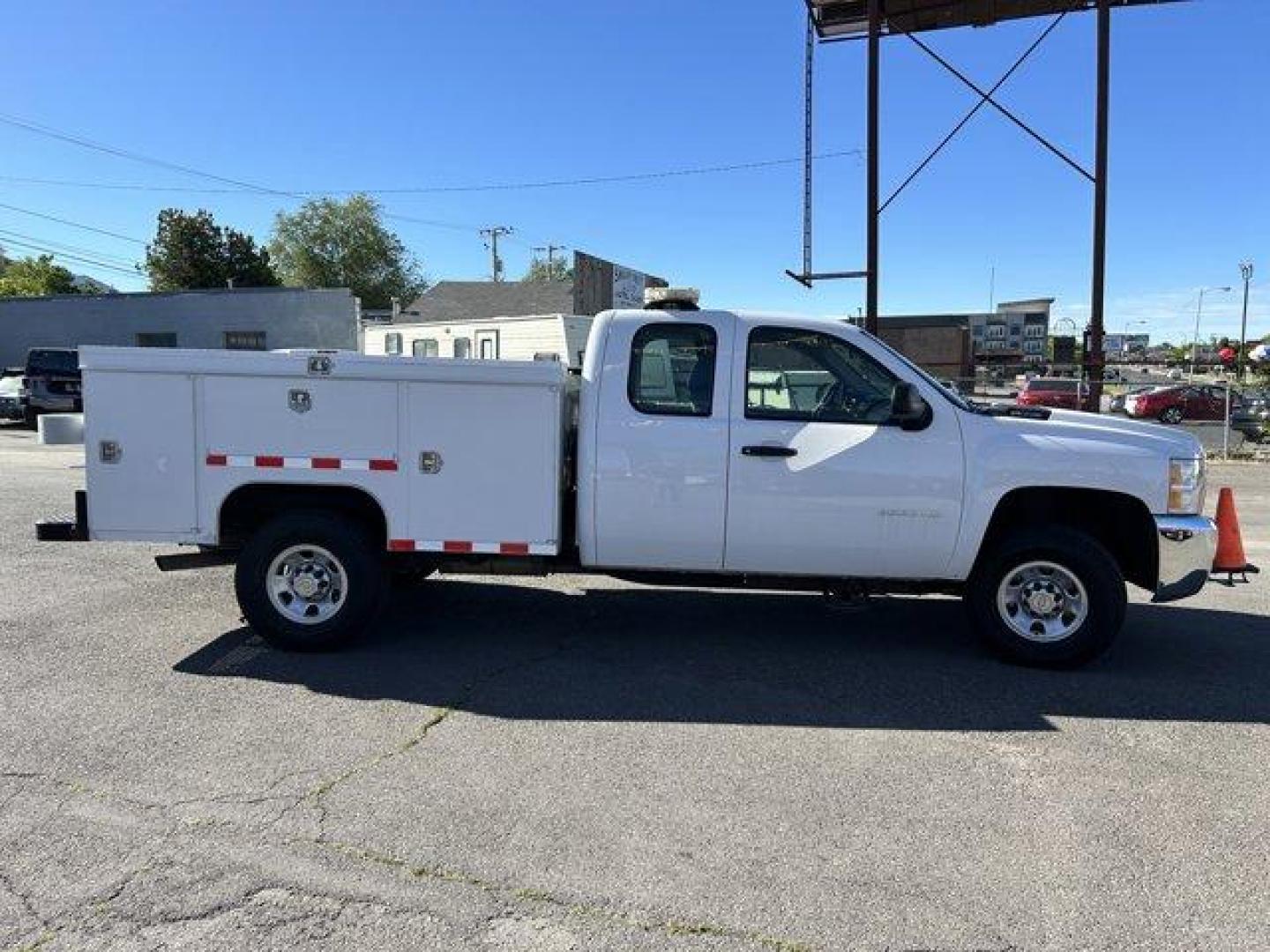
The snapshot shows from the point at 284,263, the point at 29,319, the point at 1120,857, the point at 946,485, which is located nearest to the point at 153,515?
the point at 946,485

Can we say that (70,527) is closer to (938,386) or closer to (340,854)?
(340,854)

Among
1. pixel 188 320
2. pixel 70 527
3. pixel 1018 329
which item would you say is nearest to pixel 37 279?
pixel 188 320

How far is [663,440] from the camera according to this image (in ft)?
18.0

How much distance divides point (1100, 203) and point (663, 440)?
44.9 feet

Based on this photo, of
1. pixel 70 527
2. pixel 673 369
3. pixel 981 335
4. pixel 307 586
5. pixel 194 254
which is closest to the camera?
pixel 673 369

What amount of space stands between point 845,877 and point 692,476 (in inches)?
101

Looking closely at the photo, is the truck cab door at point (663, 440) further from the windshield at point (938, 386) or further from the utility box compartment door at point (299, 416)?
the utility box compartment door at point (299, 416)

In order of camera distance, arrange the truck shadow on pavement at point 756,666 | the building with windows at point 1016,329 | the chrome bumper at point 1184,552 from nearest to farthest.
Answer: the truck shadow on pavement at point 756,666, the chrome bumper at point 1184,552, the building with windows at point 1016,329

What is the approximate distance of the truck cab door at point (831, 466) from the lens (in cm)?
543

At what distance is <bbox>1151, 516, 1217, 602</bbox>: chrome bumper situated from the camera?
534 cm

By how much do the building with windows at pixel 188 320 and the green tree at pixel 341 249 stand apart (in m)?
42.2

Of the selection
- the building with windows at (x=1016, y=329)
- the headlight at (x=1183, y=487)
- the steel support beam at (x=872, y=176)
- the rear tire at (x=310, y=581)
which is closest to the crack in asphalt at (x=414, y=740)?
the rear tire at (x=310, y=581)

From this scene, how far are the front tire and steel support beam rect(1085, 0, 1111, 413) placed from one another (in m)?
12.3

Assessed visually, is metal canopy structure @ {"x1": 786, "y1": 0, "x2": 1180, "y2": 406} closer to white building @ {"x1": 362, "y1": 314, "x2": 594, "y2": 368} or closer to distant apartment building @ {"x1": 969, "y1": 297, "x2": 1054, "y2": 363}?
white building @ {"x1": 362, "y1": 314, "x2": 594, "y2": 368}
